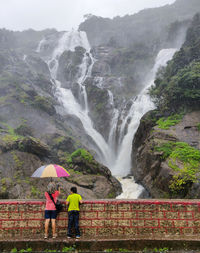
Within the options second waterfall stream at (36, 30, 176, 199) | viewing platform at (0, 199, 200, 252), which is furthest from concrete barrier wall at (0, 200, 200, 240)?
second waterfall stream at (36, 30, 176, 199)

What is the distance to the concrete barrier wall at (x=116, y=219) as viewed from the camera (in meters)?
5.29

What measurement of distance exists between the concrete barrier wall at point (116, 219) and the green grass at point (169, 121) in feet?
39.6

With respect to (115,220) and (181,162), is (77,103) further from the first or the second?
(115,220)

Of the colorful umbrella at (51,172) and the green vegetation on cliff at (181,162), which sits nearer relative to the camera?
the colorful umbrella at (51,172)

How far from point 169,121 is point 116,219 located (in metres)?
13.9

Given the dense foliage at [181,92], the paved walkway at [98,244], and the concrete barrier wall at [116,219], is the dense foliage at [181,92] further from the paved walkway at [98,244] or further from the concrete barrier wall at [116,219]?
the paved walkway at [98,244]

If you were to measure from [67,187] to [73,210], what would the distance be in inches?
306

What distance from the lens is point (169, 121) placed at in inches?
699

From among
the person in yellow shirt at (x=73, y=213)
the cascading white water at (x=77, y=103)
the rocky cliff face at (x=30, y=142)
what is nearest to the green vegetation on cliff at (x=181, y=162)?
the rocky cliff face at (x=30, y=142)

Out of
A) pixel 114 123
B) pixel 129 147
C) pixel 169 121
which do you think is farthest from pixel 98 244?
pixel 114 123

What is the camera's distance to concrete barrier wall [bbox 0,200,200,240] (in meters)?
5.29

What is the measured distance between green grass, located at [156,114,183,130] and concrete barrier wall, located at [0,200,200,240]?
1208 centimetres

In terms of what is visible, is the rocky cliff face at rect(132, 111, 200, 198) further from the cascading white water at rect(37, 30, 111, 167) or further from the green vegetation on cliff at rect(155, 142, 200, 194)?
the cascading white water at rect(37, 30, 111, 167)

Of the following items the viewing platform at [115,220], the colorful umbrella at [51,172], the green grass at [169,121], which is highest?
the green grass at [169,121]
